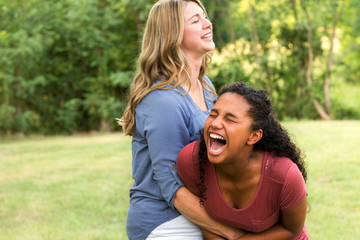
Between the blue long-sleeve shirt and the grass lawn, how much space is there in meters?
2.41

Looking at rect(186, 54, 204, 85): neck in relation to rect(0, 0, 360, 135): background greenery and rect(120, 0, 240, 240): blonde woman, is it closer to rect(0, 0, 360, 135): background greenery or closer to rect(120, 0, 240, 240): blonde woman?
rect(120, 0, 240, 240): blonde woman

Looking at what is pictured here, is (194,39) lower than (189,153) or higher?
higher

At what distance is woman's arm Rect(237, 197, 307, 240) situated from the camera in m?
1.99

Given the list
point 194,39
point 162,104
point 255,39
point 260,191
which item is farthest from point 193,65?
point 255,39

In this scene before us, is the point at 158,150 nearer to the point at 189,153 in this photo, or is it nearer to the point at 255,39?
the point at 189,153

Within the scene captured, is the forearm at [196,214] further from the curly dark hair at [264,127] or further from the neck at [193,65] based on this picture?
the neck at [193,65]

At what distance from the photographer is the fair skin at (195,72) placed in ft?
7.03

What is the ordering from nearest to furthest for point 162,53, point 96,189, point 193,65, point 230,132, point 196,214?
point 230,132 < point 196,214 < point 162,53 < point 193,65 < point 96,189

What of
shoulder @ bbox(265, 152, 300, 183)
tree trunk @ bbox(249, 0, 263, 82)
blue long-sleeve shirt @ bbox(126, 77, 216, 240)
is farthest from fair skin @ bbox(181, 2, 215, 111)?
tree trunk @ bbox(249, 0, 263, 82)

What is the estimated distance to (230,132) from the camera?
191 cm

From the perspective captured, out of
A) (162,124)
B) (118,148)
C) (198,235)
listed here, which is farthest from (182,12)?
(118,148)

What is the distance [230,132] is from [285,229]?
536 millimetres

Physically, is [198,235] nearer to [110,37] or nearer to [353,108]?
[110,37]

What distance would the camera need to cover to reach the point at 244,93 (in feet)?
6.54
